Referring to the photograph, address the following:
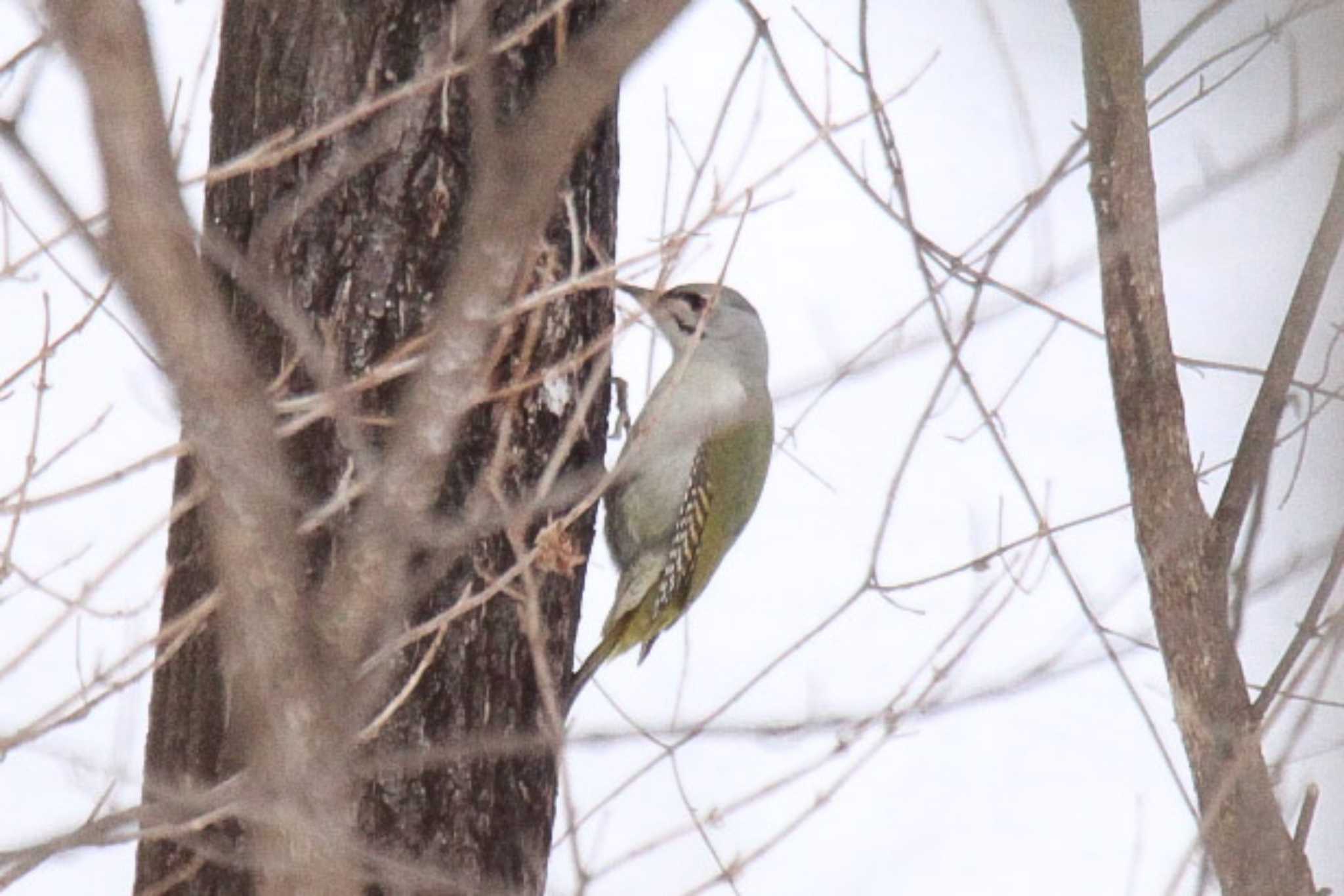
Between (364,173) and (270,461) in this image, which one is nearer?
(270,461)

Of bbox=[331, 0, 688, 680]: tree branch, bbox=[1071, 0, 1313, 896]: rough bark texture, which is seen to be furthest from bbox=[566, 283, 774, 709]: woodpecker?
bbox=[331, 0, 688, 680]: tree branch

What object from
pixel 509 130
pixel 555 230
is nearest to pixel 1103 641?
pixel 555 230

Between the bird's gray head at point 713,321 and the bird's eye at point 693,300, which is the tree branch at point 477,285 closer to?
the bird's gray head at point 713,321

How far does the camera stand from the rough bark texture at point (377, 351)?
9.80ft

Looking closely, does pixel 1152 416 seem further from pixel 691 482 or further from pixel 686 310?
pixel 691 482

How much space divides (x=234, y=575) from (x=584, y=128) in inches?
16.6

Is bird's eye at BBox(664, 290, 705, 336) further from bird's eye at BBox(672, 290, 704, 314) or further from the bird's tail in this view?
the bird's tail

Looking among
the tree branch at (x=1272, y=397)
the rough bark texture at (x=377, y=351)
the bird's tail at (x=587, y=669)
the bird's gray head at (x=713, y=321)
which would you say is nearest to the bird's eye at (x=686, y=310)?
the bird's gray head at (x=713, y=321)

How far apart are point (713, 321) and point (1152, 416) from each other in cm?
182

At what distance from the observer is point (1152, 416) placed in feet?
9.86

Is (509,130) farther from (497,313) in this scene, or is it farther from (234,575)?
(234,575)

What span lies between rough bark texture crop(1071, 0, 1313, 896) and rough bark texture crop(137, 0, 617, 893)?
929 millimetres

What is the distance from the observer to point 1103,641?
2848 mm

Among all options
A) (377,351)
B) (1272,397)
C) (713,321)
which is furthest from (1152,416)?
(713,321)
